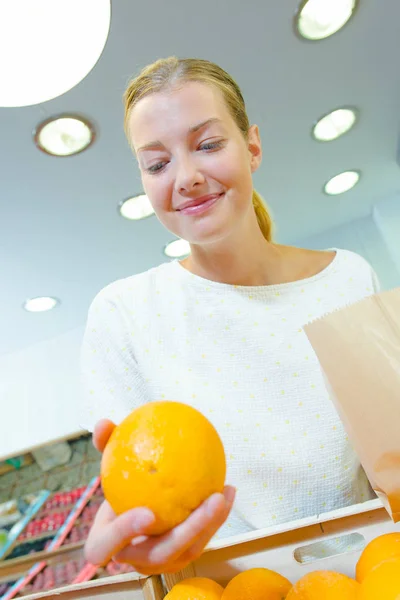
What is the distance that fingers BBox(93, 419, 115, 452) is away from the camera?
0.44m

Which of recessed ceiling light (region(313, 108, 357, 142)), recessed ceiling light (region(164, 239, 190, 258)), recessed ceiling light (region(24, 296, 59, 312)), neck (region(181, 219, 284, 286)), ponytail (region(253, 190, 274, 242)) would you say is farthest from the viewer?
recessed ceiling light (region(24, 296, 59, 312))

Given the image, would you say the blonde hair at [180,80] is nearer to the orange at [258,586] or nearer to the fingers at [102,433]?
the fingers at [102,433]

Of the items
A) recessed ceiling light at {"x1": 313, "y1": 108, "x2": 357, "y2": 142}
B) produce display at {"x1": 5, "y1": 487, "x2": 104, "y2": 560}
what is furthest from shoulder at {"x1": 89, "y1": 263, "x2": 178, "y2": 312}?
produce display at {"x1": 5, "y1": 487, "x2": 104, "y2": 560}

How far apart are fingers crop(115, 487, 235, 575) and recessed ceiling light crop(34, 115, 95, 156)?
183 cm

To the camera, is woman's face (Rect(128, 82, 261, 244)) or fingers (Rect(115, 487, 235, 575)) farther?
woman's face (Rect(128, 82, 261, 244))

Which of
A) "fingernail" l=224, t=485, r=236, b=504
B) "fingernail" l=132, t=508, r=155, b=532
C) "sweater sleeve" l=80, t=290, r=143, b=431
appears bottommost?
"fingernail" l=224, t=485, r=236, b=504

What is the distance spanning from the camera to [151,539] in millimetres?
364

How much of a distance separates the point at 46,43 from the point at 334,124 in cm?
200

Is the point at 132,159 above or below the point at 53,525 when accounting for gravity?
above

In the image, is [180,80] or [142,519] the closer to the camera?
[142,519]

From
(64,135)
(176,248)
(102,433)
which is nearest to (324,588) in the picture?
(102,433)

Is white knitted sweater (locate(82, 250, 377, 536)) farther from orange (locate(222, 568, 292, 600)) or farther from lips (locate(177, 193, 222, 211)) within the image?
orange (locate(222, 568, 292, 600))

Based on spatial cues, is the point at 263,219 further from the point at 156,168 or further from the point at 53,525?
the point at 53,525

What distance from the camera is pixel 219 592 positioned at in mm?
456
